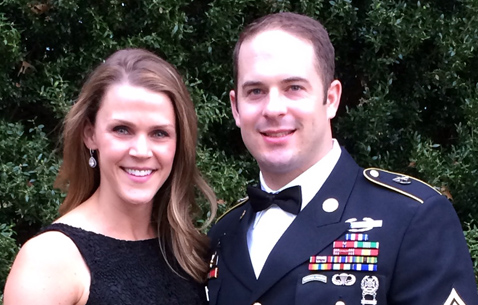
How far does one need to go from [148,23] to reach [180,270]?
6.20 ft

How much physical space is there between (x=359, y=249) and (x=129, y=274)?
2.89 ft

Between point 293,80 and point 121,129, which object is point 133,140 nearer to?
point 121,129

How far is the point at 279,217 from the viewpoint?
2.54 meters

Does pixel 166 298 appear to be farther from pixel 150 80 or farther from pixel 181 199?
pixel 150 80

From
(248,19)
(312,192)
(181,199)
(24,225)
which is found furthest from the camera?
(248,19)

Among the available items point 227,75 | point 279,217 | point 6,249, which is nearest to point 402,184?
point 279,217

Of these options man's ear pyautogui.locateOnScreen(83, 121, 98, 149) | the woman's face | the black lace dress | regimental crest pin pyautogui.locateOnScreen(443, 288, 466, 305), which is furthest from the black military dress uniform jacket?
man's ear pyautogui.locateOnScreen(83, 121, 98, 149)

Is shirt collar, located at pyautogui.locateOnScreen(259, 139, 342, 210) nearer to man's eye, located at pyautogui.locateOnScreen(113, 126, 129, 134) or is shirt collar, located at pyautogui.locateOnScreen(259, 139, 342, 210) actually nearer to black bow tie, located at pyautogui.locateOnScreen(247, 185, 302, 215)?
black bow tie, located at pyautogui.locateOnScreen(247, 185, 302, 215)

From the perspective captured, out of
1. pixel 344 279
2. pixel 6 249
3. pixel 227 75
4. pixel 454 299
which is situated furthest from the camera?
pixel 227 75

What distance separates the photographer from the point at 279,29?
258 centimetres

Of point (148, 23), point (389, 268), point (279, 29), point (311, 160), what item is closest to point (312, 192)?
point (311, 160)

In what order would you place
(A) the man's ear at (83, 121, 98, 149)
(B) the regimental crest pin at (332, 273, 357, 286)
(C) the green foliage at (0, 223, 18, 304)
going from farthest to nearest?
(C) the green foliage at (0, 223, 18, 304), (A) the man's ear at (83, 121, 98, 149), (B) the regimental crest pin at (332, 273, 357, 286)

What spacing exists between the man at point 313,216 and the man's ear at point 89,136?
58 centimetres

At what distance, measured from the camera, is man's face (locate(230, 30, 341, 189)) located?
2496 millimetres
